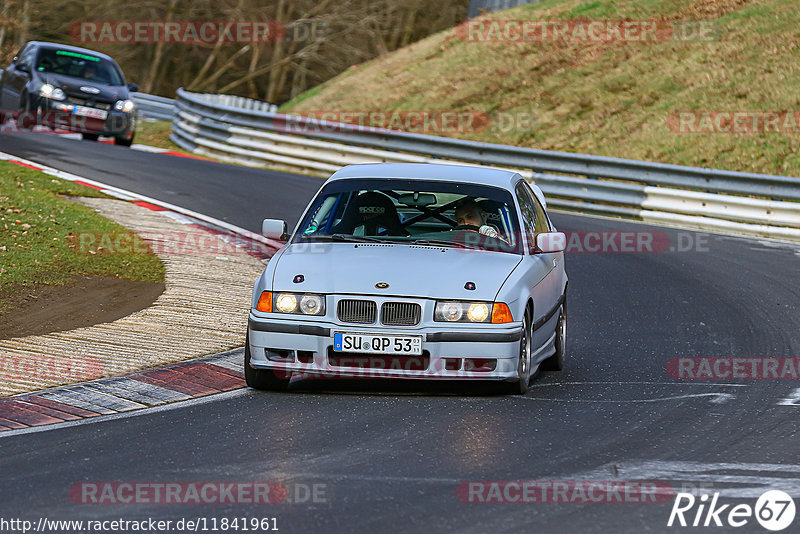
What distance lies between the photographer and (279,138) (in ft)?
82.4

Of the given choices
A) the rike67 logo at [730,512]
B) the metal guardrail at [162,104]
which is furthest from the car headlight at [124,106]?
the rike67 logo at [730,512]

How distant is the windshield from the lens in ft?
30.2

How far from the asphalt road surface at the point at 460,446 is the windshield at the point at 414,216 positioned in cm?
105

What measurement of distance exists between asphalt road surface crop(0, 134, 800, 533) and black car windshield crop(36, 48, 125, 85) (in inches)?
658

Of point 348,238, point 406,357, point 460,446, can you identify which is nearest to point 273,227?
point 348,238

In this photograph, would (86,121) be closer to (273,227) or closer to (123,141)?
(123,141)

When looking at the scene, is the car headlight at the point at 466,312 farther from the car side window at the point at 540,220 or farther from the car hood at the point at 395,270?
the car side window at the point at 540,220

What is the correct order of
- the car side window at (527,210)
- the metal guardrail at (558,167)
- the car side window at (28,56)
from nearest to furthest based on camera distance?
the car side window at (527,210) → the metal guardrail at (558,167) → the car side window at (28,56)

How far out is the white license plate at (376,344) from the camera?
8.08m

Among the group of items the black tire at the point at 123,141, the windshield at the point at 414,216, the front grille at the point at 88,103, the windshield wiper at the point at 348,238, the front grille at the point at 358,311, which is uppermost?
the windshield at the point at 414,216

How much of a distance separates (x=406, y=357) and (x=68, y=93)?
715 inches

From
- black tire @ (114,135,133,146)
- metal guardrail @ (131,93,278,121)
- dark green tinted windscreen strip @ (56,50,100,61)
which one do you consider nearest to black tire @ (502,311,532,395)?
black tire @ (114,135,133,146)

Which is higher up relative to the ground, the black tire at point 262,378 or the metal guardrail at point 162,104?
the black tire at point 262,378

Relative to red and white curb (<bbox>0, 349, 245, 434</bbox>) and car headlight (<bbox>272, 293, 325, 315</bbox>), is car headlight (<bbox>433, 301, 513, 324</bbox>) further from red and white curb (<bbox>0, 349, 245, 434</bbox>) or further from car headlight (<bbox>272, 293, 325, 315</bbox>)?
red and white curb (<bbox>0, 349, 245, 434</bbox>)
